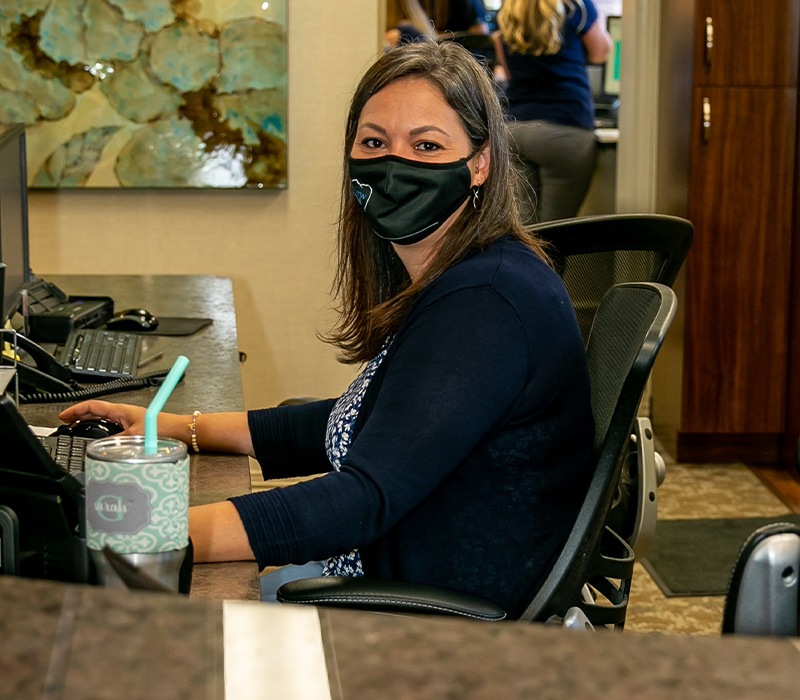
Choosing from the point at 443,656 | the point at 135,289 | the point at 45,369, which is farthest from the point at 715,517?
the point at 443,656

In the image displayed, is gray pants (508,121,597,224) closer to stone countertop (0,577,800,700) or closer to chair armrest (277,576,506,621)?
chair armrest (277,576,506,621)

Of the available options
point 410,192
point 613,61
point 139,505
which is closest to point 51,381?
point 410,192

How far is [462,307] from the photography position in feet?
4.45

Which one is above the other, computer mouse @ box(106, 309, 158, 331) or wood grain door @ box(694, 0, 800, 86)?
wood grain door @ box(694, 0, 800, 86)

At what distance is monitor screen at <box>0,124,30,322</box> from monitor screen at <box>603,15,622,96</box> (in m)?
3.75

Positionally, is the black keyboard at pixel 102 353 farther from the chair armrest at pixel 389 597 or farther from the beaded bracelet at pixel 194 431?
the chair armrest at pixel 389 597

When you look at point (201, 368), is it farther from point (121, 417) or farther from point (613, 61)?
point (613, 61)

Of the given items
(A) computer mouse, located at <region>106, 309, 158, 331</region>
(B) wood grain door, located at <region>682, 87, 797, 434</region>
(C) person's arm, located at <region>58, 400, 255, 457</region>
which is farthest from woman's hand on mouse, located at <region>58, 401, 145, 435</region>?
(B) wood grain door, located at <region>682, 87, 797, 434</region>

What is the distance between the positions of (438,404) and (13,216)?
146 cm

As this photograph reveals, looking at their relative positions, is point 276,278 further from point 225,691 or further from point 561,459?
point 225,691

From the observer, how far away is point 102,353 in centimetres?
217

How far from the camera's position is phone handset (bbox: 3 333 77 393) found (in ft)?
6.36

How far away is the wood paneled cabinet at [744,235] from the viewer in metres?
3.74

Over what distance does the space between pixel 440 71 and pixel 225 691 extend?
49.1 inches
